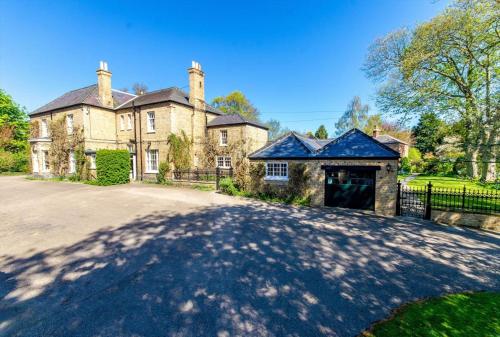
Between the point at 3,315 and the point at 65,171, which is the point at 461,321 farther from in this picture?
the point at 65,171

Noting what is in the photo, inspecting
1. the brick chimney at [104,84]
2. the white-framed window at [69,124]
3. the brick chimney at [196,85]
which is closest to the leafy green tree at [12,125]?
the white-framed window at [69,124]

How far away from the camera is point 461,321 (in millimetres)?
4043

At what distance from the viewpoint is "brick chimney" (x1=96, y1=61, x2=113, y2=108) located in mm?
24656

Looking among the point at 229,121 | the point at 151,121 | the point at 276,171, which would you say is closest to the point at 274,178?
the point at 276,171

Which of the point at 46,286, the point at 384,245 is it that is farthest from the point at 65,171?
the point at 384,245

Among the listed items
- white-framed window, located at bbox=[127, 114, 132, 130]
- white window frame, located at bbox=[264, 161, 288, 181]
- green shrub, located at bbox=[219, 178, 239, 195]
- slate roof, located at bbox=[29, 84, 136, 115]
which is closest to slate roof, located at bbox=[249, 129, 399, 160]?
white window frame, located at bbox=[264, 161, 288, 181]

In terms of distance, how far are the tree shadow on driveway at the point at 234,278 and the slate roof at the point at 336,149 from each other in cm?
456

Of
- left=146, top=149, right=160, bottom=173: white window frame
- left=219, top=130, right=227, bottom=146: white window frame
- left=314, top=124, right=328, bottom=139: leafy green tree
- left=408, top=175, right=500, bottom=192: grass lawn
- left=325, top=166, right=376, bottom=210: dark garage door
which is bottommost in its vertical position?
left=408, top=175, right=500, bottom=192: grass lawn

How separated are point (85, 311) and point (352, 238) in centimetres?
825

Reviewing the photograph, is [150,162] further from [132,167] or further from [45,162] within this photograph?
[45,162]

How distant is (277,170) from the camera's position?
1559 centimetres

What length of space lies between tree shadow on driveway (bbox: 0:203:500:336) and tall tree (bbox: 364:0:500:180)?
13.8 m

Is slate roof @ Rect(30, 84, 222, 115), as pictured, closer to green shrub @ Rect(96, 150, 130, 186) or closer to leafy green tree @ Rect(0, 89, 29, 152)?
green shrub @ Rect(96, 150, 130, 186)

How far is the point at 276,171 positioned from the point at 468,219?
10070 mm
